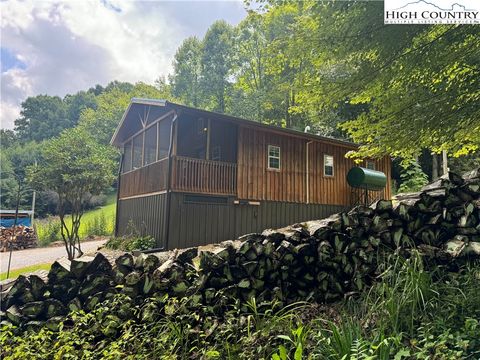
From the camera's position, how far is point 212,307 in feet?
10.4

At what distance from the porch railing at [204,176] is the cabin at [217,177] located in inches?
1.2

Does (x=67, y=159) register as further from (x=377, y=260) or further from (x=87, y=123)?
(x=87, y=123)

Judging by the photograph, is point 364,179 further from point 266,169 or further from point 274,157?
point 266,169

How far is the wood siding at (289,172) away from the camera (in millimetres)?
11047

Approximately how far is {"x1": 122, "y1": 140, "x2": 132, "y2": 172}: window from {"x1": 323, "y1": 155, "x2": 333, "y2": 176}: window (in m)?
8.71

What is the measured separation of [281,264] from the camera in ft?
11.8

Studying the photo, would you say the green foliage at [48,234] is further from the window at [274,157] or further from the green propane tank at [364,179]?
the green propane tank at [364,179]

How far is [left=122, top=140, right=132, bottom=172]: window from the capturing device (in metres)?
14.0

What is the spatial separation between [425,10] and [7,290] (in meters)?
5.90

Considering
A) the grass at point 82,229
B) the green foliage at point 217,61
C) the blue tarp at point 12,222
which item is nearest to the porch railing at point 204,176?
the grass at point 82,229

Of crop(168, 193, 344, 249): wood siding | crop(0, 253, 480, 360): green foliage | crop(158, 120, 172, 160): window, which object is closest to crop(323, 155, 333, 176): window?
crop(168, 193, 344, 249): wood siding

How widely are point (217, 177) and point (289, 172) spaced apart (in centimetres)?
330

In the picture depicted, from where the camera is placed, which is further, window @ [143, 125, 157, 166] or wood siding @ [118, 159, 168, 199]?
window @ [143, 125, 157, 166]

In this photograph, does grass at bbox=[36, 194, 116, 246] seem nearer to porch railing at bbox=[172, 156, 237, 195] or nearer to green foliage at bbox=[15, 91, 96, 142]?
porch railing at bbox=[172, 156, 237, 195]
